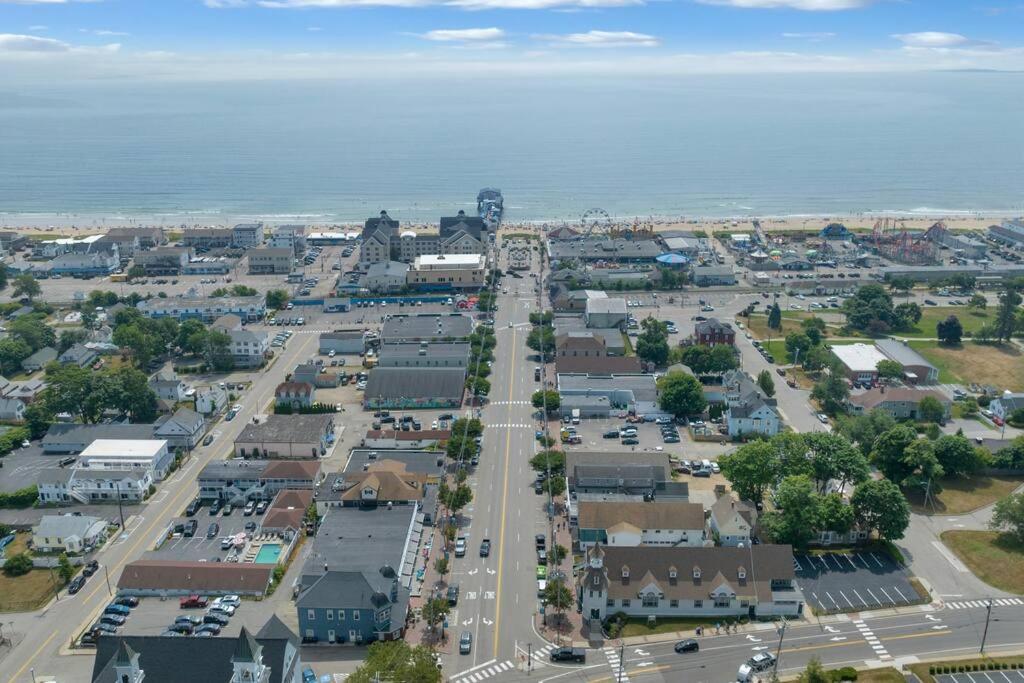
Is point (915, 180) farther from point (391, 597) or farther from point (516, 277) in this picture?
point (391, 597)

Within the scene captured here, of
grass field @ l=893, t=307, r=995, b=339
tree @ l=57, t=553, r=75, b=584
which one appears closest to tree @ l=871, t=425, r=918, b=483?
grass field @ l=893, t=307, r=995, b=339

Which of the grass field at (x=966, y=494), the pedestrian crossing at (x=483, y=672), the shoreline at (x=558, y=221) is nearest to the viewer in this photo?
the pedestrian crossing at (x=483, y=672)

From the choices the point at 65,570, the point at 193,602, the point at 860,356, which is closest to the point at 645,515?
the point at 193,602

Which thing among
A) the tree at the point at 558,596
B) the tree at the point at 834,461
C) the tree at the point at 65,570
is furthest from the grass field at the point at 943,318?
the tree at the point at 65,570

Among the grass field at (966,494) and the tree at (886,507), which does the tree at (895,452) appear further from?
the tree at (886,507)

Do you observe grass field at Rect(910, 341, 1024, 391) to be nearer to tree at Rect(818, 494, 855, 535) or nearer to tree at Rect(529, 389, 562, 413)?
tree at Rect(818, 494, 855, 535)

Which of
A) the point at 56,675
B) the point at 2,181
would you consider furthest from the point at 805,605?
the point at 2,181
